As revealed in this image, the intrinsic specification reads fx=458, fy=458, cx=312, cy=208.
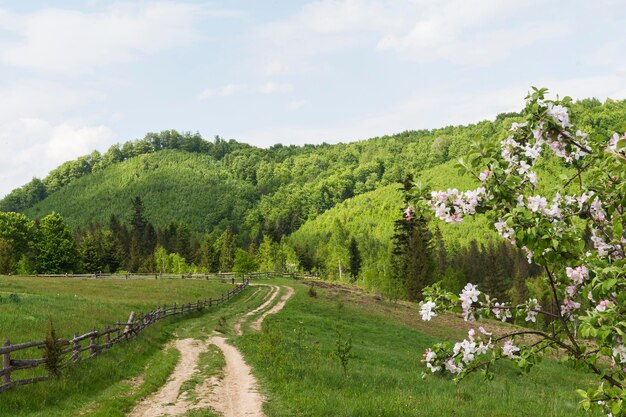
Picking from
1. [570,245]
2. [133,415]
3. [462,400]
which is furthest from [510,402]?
[570,245]

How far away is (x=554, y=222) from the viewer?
4.66m

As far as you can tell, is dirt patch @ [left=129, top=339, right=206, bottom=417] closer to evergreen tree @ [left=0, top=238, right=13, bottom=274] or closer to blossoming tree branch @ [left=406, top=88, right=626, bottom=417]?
blossoming tree branch @ [left=406, top=88, right=626, bottom=417]

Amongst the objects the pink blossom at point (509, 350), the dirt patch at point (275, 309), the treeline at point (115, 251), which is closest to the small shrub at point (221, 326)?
the dirt patch at point (275, 309)

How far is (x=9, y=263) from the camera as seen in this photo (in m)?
79.6

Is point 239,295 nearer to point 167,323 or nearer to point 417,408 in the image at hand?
point 167,323

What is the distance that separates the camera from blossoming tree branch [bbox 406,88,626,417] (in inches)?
170

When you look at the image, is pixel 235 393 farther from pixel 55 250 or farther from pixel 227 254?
pixel 227 254

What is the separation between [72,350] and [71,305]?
16.4m

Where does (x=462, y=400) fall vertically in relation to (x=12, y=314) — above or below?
below

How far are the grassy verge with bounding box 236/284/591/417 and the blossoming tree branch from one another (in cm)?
900

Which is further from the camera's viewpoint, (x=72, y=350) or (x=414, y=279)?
(x=414, y=279)

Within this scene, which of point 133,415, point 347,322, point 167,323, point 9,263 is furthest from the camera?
point 9,263

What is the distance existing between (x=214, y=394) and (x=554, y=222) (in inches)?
573

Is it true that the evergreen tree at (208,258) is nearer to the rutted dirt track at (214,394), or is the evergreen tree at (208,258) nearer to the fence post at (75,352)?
the rutted dirt track at (214,394)
